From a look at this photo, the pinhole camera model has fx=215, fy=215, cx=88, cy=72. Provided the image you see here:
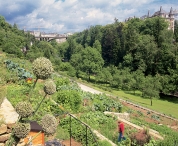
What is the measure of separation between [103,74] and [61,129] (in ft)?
106

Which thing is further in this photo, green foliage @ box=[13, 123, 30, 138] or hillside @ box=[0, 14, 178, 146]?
hillside @ box=[0, 14, 178, 146]

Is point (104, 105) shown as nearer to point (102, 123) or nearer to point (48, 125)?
point (102, 123)

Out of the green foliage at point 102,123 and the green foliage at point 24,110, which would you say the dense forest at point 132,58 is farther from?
the green foliage at point 24,110

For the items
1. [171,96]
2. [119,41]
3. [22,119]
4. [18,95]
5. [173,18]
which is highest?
[173,18]

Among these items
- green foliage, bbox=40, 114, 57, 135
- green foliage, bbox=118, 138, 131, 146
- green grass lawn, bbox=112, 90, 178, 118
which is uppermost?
green foliage, bbox=40, 114, 57, 135

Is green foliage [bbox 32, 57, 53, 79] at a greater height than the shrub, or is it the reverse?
green foliage [bbox 32, 57, 53, 79]

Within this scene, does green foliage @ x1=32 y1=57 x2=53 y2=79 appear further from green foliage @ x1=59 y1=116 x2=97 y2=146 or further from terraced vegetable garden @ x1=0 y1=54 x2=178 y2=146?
green foliage @ x1=59 y1=116 x2=97 y2=146

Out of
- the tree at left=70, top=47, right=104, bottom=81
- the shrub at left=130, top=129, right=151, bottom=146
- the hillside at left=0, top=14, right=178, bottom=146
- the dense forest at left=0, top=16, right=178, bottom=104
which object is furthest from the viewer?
the tree at left=70, top=47, right=104, bottom=81

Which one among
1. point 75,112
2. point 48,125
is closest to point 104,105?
point 75,112

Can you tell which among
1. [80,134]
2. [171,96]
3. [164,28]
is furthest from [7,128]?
[164,28]

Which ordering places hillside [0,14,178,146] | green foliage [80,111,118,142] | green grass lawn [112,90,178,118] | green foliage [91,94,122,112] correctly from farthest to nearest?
green grass lawn [112,90,178,118] → green foliage [91,94,122,112] → green foliage [80,111,118,142] → hillside [0,14,178,146]

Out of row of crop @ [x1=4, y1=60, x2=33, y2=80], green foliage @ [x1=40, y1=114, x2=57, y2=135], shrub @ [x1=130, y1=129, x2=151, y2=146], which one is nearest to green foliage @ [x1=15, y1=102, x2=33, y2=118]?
green foliage @ [x1=40, y1=114, x2=57, y2=135]

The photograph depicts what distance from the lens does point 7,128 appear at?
5.25m

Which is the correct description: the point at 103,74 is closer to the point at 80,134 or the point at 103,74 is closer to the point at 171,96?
the point at 171,96
